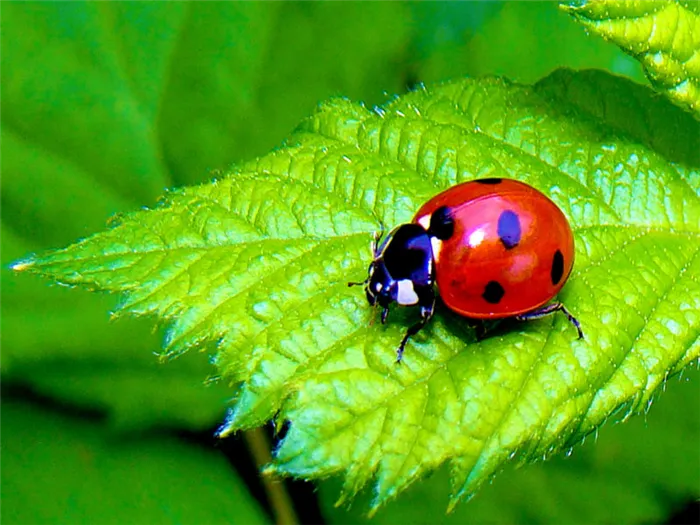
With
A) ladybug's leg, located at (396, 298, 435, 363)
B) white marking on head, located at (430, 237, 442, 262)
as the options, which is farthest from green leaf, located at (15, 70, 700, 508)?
white marking on head, located at (430, 237, 442, 262)

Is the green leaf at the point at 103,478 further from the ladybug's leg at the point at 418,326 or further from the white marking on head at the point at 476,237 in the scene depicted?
the white marking on head at the point at 476,237

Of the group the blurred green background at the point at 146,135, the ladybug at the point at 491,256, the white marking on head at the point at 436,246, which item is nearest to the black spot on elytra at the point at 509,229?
the ladybug at the point at 491,256

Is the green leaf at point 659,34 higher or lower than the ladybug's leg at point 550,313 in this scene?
higher

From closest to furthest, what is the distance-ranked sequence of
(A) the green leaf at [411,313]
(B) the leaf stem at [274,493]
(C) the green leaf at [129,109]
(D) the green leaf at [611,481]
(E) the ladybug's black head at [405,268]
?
(A) the green leaf at [411,313], (E) the ladybug's black head at [405,268], (D) the green leaf at [611,481], (B) the leaf stem at [274,493], (C) the green leaf at [129,109]

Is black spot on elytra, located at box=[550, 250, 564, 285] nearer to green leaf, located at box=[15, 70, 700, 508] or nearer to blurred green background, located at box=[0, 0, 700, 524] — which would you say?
green leaf, located at box=[15, 70, 700, 508]

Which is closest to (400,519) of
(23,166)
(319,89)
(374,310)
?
(374,310)

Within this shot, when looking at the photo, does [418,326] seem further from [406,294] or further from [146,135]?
[146,135]

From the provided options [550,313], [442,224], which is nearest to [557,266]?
[550,313]

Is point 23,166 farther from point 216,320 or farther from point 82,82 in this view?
point 216,320
